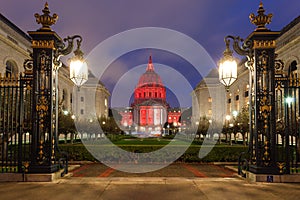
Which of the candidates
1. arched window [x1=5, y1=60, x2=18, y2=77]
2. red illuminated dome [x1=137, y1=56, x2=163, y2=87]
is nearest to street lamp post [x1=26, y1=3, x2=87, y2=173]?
arched window [x1=5, y1=60, x2=18, y2=77]

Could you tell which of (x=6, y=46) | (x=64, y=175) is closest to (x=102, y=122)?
(x=6, y=46)

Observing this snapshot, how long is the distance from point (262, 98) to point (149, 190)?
547 centimetres

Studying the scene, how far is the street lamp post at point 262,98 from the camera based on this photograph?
11.2 metres

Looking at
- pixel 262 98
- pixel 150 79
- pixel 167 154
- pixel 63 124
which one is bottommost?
pixel 167 154

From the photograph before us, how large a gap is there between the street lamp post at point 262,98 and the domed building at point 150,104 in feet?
419

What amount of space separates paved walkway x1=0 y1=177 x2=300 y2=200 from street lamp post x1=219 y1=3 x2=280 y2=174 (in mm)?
948

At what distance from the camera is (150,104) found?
146500 mm

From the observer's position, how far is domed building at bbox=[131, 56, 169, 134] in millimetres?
147125

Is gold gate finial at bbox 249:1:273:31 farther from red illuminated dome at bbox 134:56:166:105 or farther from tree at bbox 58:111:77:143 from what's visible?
red illuminated dome at bbox 134:56:166:105

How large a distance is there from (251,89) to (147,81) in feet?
496

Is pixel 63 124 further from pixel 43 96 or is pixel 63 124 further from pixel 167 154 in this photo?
pixel 43 96

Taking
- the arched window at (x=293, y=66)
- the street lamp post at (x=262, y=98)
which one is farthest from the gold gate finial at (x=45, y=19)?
the arched window at (x=293, y=66)

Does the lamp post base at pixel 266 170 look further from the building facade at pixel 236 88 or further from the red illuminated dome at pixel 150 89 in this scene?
the red illuminated dome at pixel 150 89

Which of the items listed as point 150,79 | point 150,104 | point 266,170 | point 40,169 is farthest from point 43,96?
point 150,79
